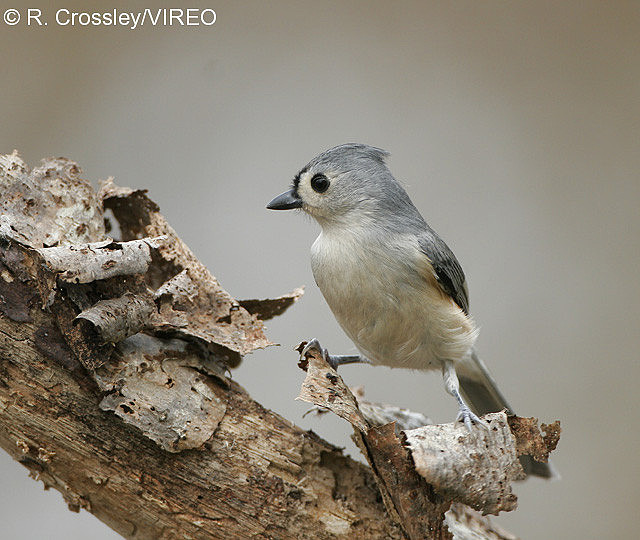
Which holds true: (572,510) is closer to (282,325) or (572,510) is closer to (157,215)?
(282,325)

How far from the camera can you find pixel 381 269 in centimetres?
193

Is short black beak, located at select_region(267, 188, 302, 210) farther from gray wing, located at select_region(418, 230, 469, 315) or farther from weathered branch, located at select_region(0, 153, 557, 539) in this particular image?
weathered branch, located at select_region(0, 153, 557, 539)

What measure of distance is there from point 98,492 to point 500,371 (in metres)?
2.19

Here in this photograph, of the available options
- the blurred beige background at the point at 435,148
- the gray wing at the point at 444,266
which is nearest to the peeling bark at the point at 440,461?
the gray wing at the point at 444,266

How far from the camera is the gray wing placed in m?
2.02

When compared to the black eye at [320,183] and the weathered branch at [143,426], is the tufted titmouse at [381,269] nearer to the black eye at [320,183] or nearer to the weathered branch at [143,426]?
the black eye at [320,183]

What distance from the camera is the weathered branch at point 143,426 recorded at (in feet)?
4.70

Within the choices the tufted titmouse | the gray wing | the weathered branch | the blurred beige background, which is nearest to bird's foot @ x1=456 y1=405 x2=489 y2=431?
the weathered branch

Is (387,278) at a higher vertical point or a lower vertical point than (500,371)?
lower

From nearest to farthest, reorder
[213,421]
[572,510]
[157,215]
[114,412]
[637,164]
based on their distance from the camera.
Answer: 1. [114,412]
2. [213,421]
3. [157,215]
4. [572,510]
5. [637,164]

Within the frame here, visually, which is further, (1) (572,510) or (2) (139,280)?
(1) (572,510)

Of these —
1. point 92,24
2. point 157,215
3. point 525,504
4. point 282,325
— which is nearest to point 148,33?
point 92,24

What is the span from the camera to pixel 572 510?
3.12 meters

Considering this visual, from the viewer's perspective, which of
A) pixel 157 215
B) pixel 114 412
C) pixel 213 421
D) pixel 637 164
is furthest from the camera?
pixel 637 164
